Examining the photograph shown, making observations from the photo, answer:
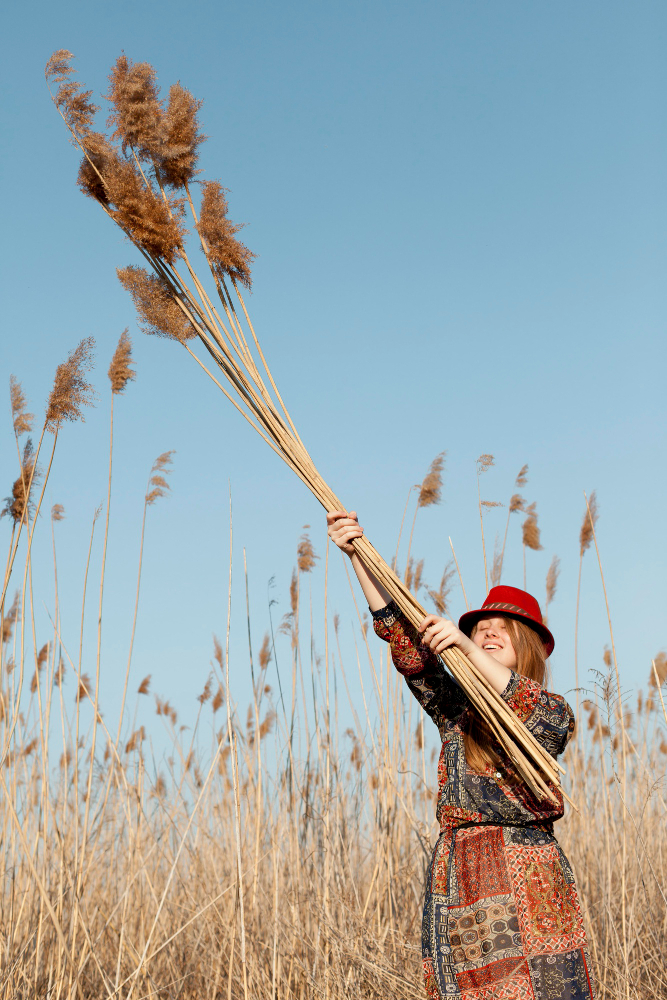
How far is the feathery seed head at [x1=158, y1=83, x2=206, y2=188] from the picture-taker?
1.73 m

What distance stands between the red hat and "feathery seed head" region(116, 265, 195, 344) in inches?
39.2

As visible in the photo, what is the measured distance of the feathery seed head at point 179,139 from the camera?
1728 millimetres

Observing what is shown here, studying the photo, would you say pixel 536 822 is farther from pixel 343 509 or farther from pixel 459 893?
pixel 343 509

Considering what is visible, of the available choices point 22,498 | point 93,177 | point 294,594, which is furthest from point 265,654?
point 93,177

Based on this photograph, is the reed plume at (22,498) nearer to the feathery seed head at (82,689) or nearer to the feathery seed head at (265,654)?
the feathery seed head at (82,689)

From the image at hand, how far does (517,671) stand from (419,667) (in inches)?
9.6

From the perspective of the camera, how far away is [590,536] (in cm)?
368

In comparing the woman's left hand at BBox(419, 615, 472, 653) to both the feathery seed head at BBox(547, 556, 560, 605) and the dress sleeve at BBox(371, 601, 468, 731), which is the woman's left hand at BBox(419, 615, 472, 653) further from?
the feathery seed head at BBox(547, 556, 560, 605)

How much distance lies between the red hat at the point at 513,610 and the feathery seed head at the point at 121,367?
157cm

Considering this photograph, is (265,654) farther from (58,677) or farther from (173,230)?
(173,230)

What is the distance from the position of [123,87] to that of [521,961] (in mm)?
2032

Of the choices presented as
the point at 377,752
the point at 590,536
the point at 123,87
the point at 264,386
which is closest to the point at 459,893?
the point at 264,386

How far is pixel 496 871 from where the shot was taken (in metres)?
1.67

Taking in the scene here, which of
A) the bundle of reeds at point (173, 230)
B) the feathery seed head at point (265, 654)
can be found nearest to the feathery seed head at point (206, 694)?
the feathery seed head at point (265, 654)
